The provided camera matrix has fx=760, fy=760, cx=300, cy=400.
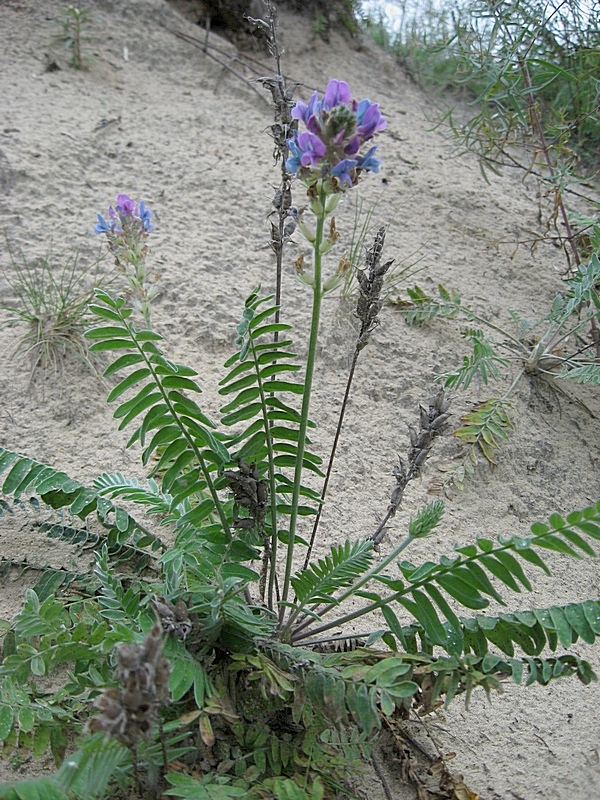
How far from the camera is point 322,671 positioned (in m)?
1.36

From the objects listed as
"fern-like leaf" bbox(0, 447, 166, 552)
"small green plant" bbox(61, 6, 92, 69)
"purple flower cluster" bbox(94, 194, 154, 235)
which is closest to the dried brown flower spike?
"fern-like leaf" bbox(0, 447, 166, 552)

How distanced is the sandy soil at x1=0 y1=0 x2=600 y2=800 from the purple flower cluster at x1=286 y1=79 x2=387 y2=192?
342 mm

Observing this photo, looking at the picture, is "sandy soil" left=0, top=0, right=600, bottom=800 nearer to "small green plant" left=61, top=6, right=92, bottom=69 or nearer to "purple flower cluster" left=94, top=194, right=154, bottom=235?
"small green plant" left=61, top=6, right=92, bottom=69

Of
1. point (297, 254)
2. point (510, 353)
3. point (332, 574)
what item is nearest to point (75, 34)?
point (297, 254)

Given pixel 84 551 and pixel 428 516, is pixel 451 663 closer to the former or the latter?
pixel 428 516

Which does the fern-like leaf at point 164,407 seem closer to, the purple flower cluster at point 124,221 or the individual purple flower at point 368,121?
the purple flower cluster at point 124,221

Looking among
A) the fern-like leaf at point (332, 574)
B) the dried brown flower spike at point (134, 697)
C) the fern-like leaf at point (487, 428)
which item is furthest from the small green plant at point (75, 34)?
the dried brown flower spike at point (134, 697)

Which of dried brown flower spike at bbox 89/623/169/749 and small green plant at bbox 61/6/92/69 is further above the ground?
small green plant at bbox 61/6/92/69

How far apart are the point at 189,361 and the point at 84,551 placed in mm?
866

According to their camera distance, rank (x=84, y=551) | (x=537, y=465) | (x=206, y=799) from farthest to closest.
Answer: (x=537, y=465) < (x=84, y=551) < (x=206, y=799)

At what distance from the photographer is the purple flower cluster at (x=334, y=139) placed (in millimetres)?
1234

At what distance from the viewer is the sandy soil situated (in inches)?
72.2

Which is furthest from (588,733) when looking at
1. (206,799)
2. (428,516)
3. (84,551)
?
(84,551)

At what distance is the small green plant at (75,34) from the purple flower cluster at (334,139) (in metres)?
3.48
